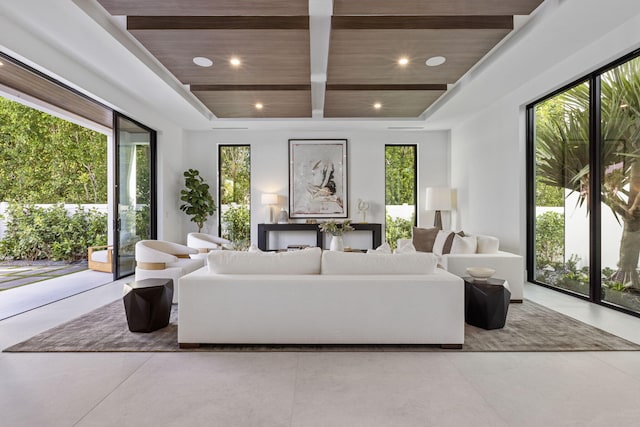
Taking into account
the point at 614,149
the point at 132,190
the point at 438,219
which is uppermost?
the point at 614,149

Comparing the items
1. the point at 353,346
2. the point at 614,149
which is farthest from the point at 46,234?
the point at 614,149

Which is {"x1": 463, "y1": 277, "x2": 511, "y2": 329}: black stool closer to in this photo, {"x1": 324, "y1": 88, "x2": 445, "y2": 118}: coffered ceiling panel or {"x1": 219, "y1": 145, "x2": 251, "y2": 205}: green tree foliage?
{"x1": 324, "y1": 88, "x2": 445, "y2": 118}: coffered ceiling panel

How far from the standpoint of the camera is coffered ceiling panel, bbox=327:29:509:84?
355cm

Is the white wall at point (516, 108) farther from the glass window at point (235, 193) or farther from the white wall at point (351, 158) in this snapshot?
the glass window at point (235, 193)

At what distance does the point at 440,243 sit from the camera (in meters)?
5.18

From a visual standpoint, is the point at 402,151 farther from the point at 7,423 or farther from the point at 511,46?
the point at 7,423

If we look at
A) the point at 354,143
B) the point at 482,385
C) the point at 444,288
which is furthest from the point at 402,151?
the point at 482,385

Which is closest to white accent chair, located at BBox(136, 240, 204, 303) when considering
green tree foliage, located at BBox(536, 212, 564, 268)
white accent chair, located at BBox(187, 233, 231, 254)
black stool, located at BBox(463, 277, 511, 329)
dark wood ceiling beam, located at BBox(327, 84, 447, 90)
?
white accent chair, located at BBox(187, 233, 231, 254)

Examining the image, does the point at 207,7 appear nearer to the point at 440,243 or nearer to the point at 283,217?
the point at 440,243

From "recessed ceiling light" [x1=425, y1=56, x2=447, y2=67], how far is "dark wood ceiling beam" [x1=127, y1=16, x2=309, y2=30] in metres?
1.54

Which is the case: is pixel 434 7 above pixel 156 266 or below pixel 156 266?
above

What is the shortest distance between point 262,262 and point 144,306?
1137 millimetres

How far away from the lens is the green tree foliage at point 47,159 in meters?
8.02

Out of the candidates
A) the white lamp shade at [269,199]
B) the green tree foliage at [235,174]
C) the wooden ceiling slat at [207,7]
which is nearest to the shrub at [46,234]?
the green tree foliage at [235,174]
